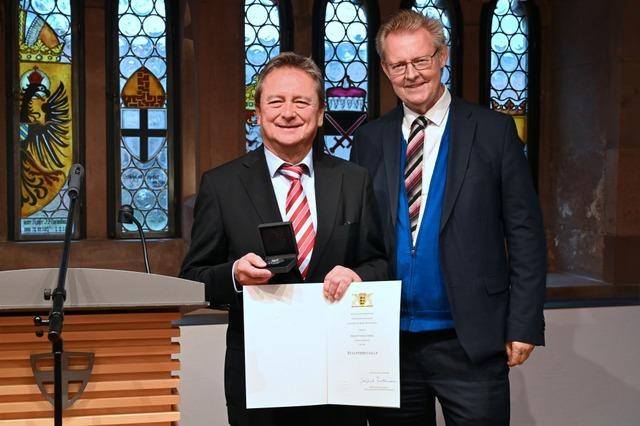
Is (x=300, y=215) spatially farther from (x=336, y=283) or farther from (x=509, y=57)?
(x=509, y=57)

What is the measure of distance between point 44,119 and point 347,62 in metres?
2.71

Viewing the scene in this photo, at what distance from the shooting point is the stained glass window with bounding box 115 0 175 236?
310 inches

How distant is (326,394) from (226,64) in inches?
227

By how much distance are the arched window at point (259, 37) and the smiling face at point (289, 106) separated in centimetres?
598

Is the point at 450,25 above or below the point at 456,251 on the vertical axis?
above

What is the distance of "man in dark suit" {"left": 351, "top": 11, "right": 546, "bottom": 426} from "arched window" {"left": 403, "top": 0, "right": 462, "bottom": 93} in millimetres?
6067

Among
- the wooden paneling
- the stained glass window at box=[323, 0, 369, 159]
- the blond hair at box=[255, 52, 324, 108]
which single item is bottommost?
the wooden paneling

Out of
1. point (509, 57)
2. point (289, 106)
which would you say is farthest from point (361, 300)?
point (509, 57)

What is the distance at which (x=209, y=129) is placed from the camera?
735cm

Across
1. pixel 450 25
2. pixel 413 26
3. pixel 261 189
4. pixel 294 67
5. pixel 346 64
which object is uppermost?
pixel 450 25

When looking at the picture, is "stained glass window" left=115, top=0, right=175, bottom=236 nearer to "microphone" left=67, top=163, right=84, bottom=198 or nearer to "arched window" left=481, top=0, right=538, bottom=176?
"arched window" left=481, top=0, right=538, bottom=176

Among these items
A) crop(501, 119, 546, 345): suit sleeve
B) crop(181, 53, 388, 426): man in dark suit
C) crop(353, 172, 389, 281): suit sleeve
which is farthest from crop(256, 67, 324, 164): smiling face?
crop(501, 119, 546, 345): suit sleeve

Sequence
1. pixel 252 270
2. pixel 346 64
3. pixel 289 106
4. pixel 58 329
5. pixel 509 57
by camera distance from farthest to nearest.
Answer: pixel 509 57, pixel 346 64, pixel 289 106, pixel 252 270, pixel 58 329

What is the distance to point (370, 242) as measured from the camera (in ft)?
6.80
